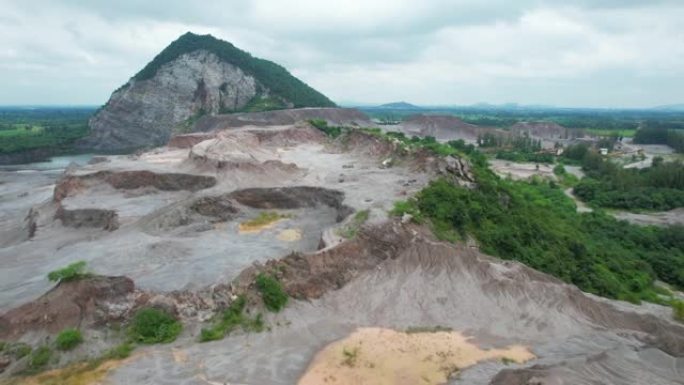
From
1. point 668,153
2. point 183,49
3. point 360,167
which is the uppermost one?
point 183,49

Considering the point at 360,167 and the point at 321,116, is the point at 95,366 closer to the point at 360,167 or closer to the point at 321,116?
the point at 360,167

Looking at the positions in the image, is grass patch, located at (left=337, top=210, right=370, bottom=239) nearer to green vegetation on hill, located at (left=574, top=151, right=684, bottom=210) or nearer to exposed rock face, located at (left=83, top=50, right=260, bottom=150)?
green vegetation on hill, located at (left=574, top=151, right=684, bottom=210)

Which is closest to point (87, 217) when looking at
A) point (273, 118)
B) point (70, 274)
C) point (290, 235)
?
point (290, 235)

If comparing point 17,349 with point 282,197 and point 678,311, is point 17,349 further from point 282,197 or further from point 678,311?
point 678,311

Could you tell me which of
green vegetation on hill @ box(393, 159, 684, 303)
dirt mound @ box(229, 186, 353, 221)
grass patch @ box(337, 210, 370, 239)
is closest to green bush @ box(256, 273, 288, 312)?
grass patch @ box(337, 210, 370, 239)

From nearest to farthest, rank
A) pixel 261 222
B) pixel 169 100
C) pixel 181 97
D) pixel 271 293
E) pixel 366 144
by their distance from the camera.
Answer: pixel 271 293 → pixel 261 222 → pixel 366 144 → pixel 181 97 → pixel 169 100

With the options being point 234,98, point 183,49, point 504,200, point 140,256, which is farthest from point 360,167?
point 183,49
